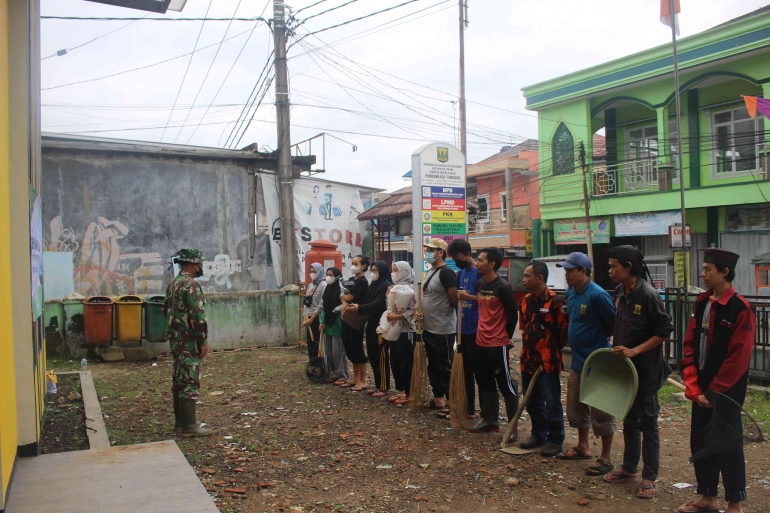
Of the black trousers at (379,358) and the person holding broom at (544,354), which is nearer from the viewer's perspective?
the person holding broom at (544,354)

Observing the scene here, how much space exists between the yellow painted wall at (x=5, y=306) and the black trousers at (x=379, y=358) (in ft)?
13.6

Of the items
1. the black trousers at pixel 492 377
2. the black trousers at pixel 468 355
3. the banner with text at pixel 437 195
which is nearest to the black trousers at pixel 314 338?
the banner with text at pixel 437 195

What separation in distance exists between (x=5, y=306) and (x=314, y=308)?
211 inches

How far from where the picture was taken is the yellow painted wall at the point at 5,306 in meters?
3.97

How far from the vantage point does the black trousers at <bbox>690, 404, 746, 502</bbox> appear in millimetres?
3965

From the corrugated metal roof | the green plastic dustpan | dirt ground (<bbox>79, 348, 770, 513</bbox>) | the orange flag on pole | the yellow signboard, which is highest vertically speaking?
the orange flag on pole

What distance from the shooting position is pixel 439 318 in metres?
6.82

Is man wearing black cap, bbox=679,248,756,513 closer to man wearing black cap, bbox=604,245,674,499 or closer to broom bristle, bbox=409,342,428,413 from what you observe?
man wearing black cap, bbox=604,245,674,499

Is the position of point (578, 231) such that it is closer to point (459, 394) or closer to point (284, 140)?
point (284, 140)

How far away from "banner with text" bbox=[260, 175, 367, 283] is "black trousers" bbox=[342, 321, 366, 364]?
8729 millimetres

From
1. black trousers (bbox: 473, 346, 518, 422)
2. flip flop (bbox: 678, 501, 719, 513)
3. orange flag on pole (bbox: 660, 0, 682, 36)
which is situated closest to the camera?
flip flop (bbox: 678, 501, 719, 513)

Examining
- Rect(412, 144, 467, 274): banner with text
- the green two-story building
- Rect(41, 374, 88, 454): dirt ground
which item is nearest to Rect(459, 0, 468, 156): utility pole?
the green two-story building

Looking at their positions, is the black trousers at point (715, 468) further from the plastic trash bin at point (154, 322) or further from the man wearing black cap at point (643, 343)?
the plastic trash bin at point (154, 322)

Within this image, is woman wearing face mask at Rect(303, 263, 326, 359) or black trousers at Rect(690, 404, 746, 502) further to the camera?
woman wearing face mask at Rect(303, 263, 326, 359)
